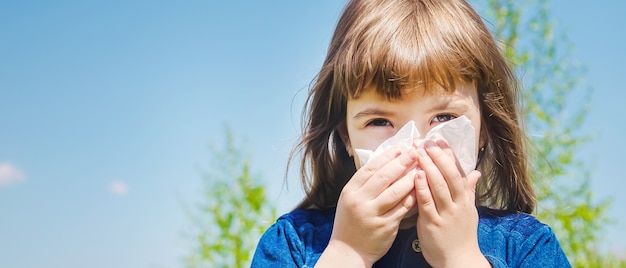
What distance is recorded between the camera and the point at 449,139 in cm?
217

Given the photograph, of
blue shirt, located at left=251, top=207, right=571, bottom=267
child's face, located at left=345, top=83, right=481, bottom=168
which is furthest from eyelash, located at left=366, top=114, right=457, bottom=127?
blue shirt, located at left=251, top=207, right=571, bottom=267

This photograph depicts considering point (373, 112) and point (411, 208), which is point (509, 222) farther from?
point (373, 112)

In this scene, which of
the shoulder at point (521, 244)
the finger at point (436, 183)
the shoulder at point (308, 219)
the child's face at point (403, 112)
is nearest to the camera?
the finger at point (436, 183)

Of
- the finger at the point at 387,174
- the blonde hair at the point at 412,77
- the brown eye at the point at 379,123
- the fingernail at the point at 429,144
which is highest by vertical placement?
the blonde hair at the point at 412,77

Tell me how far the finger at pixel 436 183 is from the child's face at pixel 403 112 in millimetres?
156

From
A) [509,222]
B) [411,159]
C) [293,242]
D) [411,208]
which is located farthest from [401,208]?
[509,222]

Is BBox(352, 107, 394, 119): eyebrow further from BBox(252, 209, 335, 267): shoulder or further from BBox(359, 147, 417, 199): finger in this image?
BBox(252, 209, 335, 267): shoulder

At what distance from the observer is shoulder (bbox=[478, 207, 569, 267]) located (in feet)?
Result: 7.57

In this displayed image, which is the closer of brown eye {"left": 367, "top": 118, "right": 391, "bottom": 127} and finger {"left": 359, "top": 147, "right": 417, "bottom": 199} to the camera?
finger {"left": 359, "top": 147, "right": 417, "bottom": 199}

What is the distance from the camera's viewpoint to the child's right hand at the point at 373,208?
2.06m

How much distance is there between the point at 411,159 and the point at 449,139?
17 cm

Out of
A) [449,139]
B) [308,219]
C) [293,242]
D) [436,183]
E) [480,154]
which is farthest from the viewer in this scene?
[480,154]

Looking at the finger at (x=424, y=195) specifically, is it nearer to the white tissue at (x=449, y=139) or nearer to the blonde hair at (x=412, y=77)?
the white tissue at (x=449, y=139)

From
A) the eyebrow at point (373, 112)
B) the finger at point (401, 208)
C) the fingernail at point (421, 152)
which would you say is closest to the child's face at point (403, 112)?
the eyebrow at point (373, 112)
